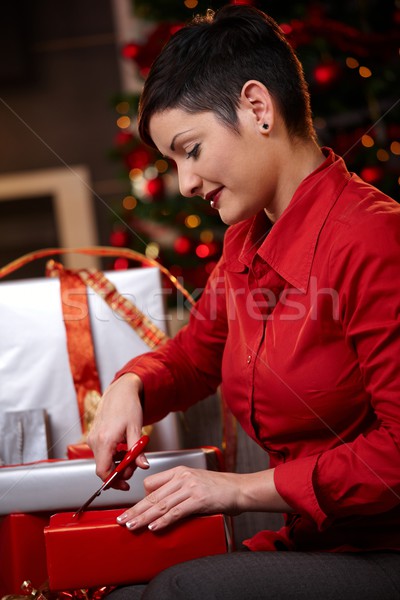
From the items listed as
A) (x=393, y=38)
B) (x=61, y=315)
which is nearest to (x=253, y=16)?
(x=61, y=315)

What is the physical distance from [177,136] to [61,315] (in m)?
0.56

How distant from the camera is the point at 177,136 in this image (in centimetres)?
95

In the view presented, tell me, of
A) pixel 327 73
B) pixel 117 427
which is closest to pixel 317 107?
pixel 327 73

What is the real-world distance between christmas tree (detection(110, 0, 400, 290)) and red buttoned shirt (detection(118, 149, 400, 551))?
1.33 m

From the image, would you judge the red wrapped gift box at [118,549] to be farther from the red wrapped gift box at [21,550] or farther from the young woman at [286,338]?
the red wrapped gift box at [21,550]

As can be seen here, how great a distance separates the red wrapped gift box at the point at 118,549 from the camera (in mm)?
865

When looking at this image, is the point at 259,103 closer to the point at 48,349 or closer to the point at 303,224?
the point at 303,224

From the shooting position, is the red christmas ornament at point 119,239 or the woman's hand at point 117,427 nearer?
the woman's hand at point 117,427

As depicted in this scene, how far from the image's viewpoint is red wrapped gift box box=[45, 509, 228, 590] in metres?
0.87

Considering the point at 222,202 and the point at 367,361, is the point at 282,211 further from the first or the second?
the point at 367,361

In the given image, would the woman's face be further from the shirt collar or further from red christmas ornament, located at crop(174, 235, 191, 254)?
red christmas ornament, located at crop(174, 235, 191, 254)

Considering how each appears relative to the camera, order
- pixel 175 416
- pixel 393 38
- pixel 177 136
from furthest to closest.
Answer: pixel 393 38
pixel 175 416
pixel 177 136

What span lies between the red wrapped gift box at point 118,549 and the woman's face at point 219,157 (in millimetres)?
398

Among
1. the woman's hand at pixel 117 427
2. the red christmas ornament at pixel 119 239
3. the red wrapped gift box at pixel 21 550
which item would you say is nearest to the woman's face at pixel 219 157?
the woman's hand at pixel 117 427
